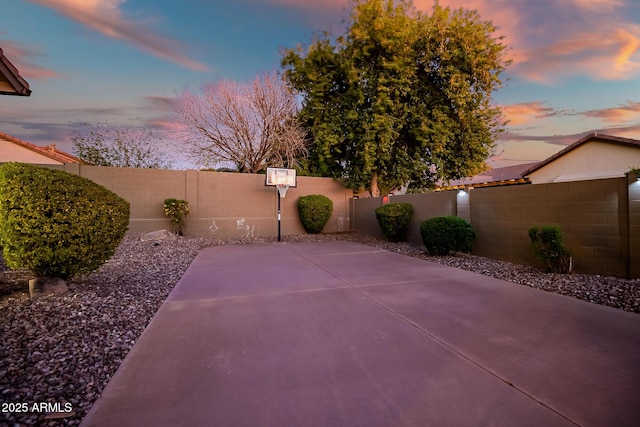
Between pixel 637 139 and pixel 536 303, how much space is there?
38.3 ft

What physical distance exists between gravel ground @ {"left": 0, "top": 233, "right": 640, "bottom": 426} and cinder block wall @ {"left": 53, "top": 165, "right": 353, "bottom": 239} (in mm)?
4986

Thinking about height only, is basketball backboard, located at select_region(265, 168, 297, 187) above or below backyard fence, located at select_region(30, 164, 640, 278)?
above

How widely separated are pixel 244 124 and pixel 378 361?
13422mm

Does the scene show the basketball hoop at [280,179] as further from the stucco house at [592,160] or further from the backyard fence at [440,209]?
the stucco house at [592,160]

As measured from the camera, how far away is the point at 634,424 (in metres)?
1.65

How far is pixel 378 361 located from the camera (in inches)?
93.0

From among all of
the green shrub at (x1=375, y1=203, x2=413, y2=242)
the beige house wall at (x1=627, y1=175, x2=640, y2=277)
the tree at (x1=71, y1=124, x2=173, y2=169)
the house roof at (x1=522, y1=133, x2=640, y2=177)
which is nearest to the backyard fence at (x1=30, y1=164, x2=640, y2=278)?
the beige house wall at (x1=627, y1=175, x2=640, y2=277)

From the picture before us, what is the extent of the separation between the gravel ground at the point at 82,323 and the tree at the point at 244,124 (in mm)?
9093

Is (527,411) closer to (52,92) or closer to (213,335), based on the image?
(213,335)

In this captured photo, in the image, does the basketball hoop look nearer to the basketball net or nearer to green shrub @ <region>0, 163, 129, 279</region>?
the basketball net

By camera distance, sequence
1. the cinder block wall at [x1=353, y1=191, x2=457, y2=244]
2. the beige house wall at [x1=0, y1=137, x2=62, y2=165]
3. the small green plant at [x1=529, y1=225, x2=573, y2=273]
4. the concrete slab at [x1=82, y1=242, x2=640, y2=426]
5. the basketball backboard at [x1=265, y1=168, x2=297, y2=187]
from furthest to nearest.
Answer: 1. the beige house wall at [x1=0, y1=137, x2=62, y2=165]
2. the basketball backboard at [x1=265, y1=168, x2=297, y2=187]
3. the cinder block wall at [x1=353, y1=191, x2=457, y2=244]
4. the small green plant at [x1=529, y1=225, x2=573, y2=273]
5. the concrete slab at [x1=82, y1=242, x2=640, y2=426]

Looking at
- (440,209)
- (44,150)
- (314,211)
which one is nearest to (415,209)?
(440,209)

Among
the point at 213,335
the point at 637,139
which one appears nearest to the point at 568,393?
the point at 213,335

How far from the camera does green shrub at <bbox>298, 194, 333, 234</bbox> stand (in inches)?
488
